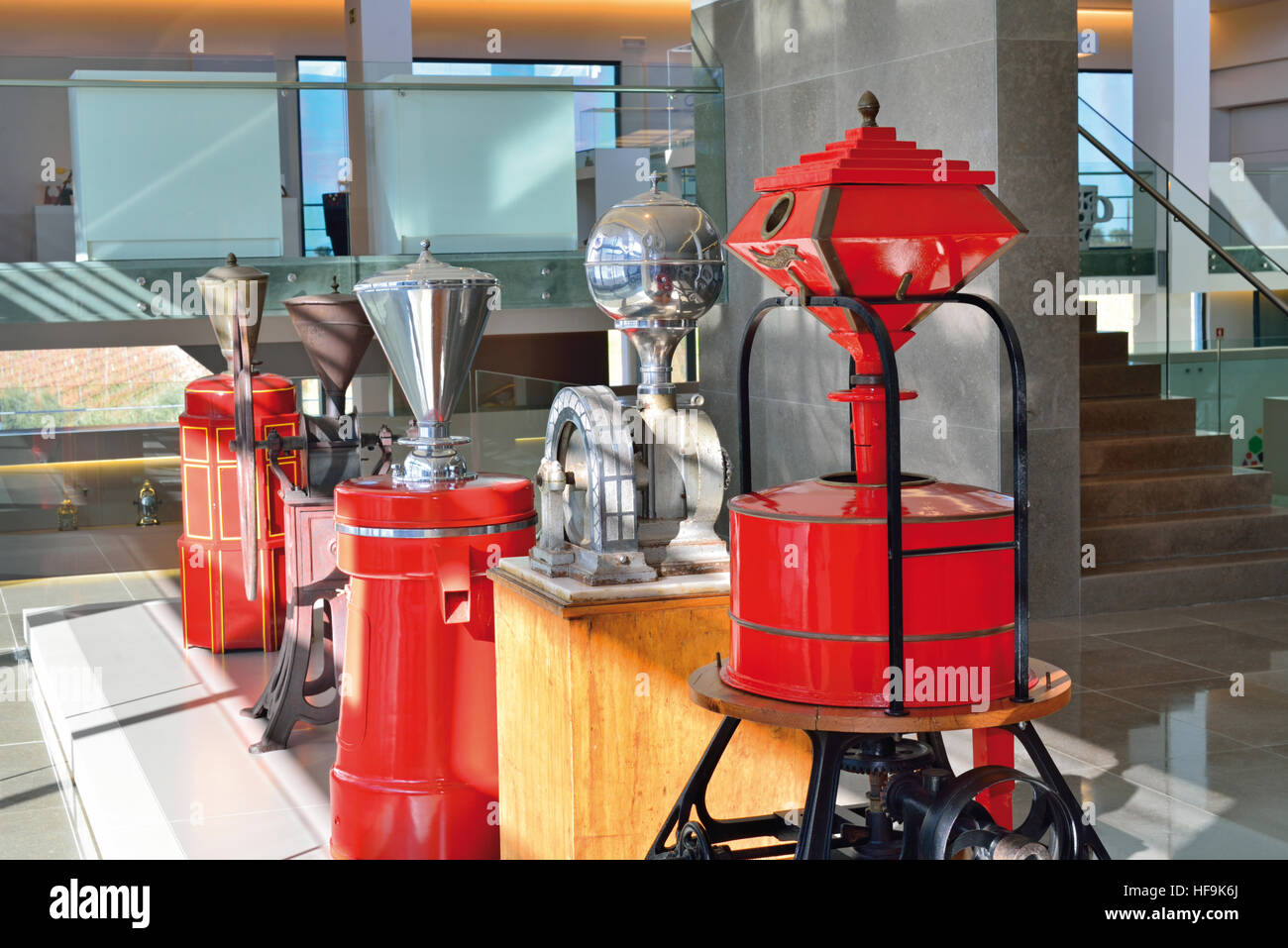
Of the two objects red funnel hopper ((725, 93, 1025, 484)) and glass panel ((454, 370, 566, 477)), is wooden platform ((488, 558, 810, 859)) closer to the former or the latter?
red funnel hopper ((725, 93, 1025, 484))

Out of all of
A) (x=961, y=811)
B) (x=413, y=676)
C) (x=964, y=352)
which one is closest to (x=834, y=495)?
(x=961, y=811)

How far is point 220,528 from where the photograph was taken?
262 inches

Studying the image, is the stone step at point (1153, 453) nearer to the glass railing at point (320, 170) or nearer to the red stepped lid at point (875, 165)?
the glass railing at point (320, 170)

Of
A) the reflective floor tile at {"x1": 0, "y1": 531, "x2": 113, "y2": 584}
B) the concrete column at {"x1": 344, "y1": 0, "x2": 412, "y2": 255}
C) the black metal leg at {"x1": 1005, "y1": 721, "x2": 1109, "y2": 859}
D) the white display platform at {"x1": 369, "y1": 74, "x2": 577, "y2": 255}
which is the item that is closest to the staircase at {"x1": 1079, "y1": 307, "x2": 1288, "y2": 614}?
the white display platform at {"x1": 369, "y1": 74, "x2": 577, "y2": 255}

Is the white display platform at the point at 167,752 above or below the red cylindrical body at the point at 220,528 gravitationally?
below

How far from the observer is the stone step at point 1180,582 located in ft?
23.4

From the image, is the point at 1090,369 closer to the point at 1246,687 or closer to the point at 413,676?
the point at 1246,687

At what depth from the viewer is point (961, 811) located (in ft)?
7.05

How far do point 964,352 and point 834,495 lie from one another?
501 cm

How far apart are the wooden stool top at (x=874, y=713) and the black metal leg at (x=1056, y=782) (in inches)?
1.6

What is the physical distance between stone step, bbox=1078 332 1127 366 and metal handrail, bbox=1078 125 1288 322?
74cm

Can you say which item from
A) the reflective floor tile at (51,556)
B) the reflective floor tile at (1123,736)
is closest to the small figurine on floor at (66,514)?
the reflective floor tile at (51,556)

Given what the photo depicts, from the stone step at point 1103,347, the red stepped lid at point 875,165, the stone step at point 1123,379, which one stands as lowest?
the stone step at point 1123,379

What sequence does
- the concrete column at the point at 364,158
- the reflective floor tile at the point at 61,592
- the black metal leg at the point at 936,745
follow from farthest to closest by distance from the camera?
the concrete column at the point at 364,158
the reflective floor tile at the point at 61,592
the black metal leg at the point at 936,745
